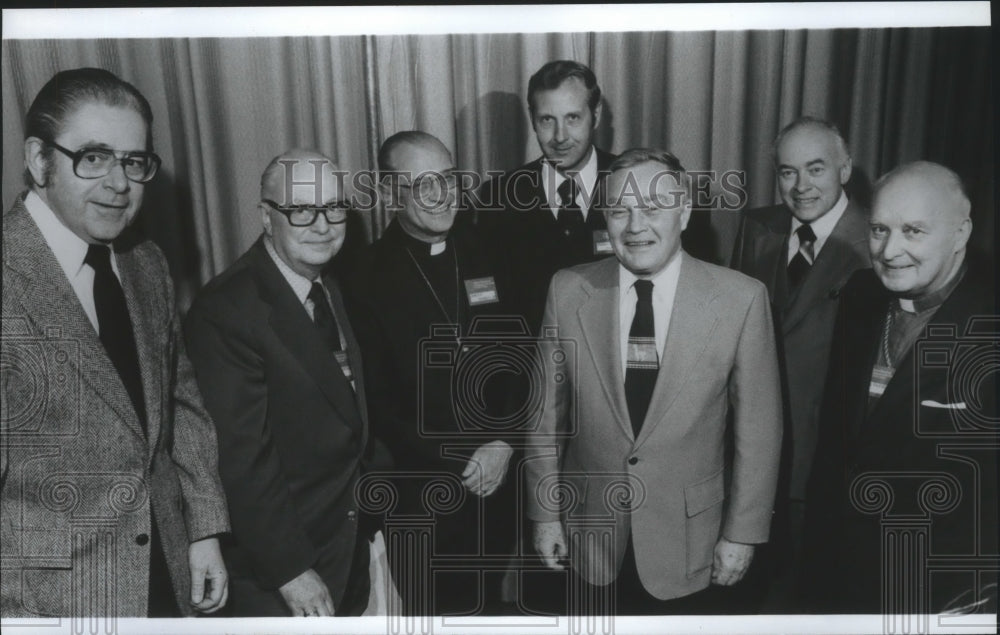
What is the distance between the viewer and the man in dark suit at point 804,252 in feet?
10.9

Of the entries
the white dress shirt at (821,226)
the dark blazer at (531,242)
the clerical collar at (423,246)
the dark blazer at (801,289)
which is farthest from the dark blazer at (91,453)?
the white dress shirt at (821,226)

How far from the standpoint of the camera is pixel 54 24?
10.9ft

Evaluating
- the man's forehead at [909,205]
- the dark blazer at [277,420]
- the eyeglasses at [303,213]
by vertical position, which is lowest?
the dark blazer at [277,420]

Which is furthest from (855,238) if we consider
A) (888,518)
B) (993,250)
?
(888,518)

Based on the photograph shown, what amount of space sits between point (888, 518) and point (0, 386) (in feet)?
9.71

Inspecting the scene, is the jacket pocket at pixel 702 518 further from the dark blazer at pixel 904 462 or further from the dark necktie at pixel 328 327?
the dark necktie at pixel 328 327

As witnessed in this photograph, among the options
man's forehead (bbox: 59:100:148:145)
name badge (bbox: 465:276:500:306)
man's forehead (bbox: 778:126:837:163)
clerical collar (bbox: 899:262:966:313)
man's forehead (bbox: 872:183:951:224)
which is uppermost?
man's forehead (bbox: 59:100:148:145)

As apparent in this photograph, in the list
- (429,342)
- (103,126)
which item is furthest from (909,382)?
(103,126)

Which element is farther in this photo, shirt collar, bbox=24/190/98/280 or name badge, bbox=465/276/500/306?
name badge, bbox=465/276/500/306

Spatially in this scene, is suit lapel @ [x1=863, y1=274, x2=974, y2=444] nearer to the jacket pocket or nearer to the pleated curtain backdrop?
the pleated curtain backdrop

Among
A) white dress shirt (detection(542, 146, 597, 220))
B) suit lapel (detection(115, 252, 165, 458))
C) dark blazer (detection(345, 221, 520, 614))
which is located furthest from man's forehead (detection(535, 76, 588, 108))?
suit lapel (detection(115, 252, 165, 458))

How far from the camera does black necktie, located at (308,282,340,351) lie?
328 cm

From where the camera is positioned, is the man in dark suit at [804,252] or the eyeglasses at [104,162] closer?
the eyeglasses at [104,162]

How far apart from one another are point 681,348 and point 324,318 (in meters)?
1.16
